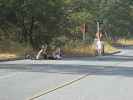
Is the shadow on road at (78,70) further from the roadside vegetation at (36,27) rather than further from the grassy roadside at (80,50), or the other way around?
the grassy roadside at (80,50)

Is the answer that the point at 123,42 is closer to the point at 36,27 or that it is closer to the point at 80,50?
the point at 80,50

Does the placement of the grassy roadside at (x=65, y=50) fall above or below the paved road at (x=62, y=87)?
above

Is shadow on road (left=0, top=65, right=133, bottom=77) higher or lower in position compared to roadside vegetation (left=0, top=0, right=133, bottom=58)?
lower

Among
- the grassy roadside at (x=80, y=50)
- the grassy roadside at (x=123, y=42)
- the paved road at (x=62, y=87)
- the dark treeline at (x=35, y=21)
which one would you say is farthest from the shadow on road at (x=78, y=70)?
the grassy roadside at (x=123, y=42)

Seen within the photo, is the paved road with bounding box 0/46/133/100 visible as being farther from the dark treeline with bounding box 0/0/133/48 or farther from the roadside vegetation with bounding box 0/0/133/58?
the dark treeline with bounding box 0/0/133/48

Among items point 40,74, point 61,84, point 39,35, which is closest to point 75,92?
point 61,84

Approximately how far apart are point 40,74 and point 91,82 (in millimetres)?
4025

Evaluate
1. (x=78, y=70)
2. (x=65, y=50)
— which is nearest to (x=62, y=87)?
(x=78, y=70)

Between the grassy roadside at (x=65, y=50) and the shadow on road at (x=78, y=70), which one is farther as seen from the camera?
the grassy roadside at (x=65, y=50)

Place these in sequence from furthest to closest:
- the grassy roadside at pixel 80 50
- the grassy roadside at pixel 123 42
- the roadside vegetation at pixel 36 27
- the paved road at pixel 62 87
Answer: the grassy roadside at pixel 123 42, the grassy roadside at pixel 80 50, the roadside vegetation at pixel 36 27, the paved road at pixel 62 87

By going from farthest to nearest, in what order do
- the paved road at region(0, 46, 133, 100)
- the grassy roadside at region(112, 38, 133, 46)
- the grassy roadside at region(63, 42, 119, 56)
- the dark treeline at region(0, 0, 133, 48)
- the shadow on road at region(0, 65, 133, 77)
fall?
the grassy roadside at region(112, 38, 133, 46) < the grassy roadside at region(63, 42, 119, 56) < the dark treeline at region(0, 0, 133, 48) < the shadow on road at region(0, 65, 133, 77) < the paved road at region(0, 46, 133, 100)

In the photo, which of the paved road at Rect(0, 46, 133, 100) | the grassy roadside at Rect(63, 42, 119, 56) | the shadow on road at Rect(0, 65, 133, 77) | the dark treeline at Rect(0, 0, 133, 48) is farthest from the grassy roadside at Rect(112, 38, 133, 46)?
the paved road at Rect(0, 46, 133, 100)

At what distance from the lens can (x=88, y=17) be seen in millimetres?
62344

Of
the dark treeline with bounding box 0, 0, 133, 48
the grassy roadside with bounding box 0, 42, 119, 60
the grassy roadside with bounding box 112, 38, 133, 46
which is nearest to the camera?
the grassy roadside with bounding box 0, 42, 119, 60
